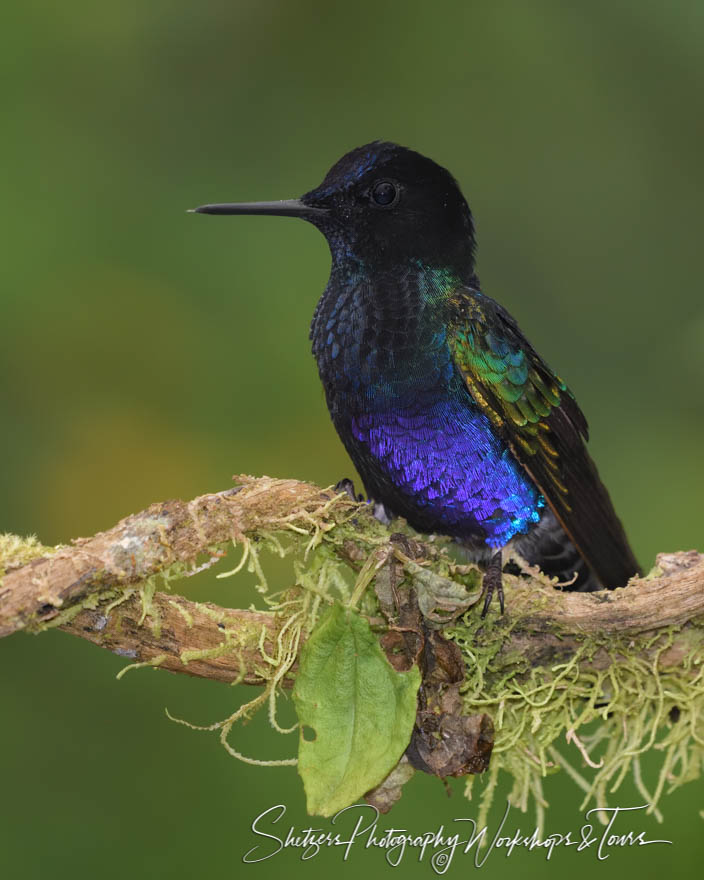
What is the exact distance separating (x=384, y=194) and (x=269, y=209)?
369mm

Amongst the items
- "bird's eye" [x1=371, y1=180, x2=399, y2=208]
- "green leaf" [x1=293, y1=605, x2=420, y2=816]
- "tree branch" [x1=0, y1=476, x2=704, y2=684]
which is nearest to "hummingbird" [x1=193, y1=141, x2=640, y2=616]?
"bird's eye" [x1=371, y1=180, x2=399, y2=208]

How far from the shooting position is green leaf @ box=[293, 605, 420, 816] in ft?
7.11

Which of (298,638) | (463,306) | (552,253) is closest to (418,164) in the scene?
(463,306)

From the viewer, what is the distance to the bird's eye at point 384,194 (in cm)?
317

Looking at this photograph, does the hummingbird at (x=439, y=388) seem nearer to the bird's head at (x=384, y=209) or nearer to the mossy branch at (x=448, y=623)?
the bird's head at (x=384, y=209)

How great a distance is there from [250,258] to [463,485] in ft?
7.05

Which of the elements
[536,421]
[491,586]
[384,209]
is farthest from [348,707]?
[384,209]

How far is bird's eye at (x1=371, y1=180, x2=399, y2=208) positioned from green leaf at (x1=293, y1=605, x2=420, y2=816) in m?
1.48

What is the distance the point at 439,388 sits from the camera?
289 centimetres

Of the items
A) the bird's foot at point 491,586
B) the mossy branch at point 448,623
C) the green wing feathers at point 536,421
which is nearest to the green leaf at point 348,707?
the mossy branch at point 448,623

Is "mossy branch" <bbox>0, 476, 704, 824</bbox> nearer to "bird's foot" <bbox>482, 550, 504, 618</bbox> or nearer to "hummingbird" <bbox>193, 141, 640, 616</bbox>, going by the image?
"bird's foot" <bbox>482, 550, 504, 618</bbox>

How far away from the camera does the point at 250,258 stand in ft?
15.2

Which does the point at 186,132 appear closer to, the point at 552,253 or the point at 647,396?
the point at 552,253

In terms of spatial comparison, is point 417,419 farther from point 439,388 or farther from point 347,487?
point 347,487
